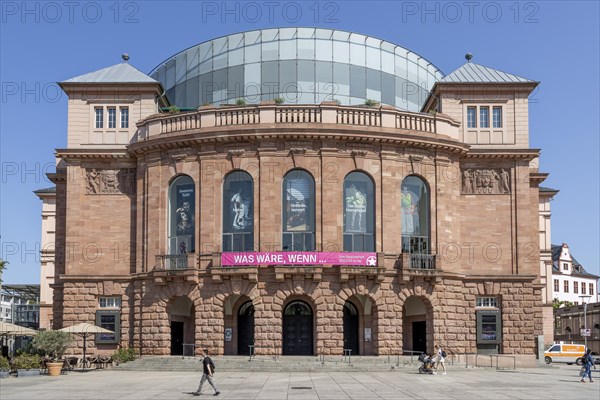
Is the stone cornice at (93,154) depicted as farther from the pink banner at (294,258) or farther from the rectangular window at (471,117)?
the rectangular window at (471,117)

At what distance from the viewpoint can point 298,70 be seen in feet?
215

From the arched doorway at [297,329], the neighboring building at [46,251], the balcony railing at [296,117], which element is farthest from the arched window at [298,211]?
the neighboring building at [46,251]

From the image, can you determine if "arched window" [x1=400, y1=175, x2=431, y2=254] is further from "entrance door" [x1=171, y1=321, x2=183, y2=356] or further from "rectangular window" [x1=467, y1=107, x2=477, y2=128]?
"entrance door" [x1=171, y1=321, x2=183, y2=356]

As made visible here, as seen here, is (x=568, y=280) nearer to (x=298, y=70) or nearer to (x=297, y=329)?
(x=298, y=70)

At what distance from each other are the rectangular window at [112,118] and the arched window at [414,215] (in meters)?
19.4

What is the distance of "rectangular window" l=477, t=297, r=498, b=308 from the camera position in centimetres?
5542

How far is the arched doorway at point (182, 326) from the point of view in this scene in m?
54.5

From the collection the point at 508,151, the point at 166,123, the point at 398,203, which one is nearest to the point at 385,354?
the point at 398,203

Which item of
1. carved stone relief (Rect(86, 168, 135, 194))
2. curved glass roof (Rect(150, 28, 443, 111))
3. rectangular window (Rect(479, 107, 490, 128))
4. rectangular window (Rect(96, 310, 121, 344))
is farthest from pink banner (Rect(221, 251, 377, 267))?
curved glass roof (Rect(150, 28, 443, 111))

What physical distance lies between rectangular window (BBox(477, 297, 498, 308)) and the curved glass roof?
18.5 meters

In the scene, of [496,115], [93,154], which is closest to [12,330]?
[93,154]

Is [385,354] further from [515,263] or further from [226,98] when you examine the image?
[226,98]

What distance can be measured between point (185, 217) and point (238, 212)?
11.5 feet

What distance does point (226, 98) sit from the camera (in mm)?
66250
